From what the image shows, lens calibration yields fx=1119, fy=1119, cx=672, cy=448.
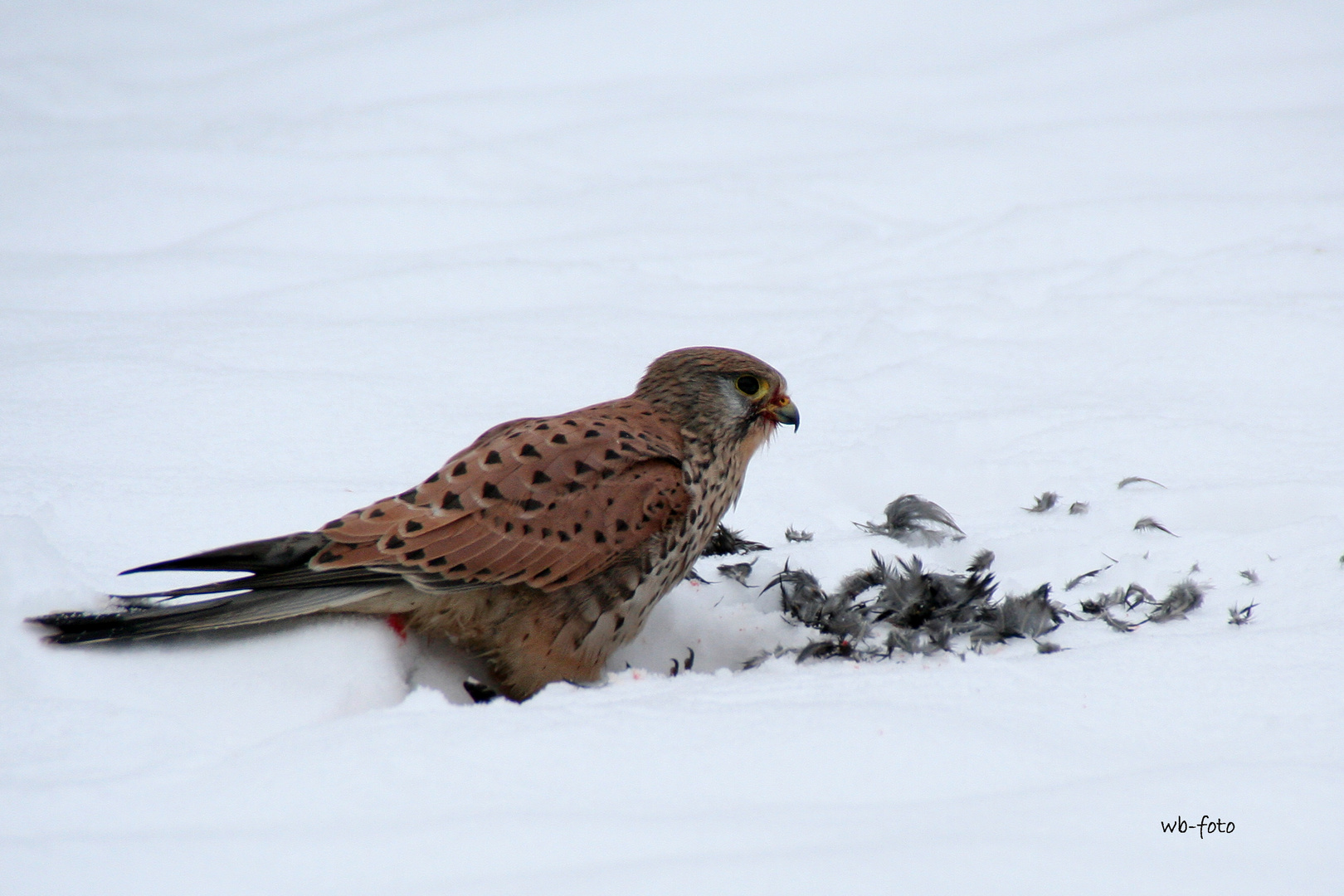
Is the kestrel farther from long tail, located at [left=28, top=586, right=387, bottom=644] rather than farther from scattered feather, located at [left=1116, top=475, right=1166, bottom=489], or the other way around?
scattered feather, located at [left=1116, top=475, right=1166, bottom=489]

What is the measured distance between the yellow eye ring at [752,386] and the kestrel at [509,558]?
0.88 feet

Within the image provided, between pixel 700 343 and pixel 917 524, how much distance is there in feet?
5.04

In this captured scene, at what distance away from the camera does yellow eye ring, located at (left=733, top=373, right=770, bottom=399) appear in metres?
2.79

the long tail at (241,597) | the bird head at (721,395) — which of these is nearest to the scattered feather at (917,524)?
the bird head at (721,395)

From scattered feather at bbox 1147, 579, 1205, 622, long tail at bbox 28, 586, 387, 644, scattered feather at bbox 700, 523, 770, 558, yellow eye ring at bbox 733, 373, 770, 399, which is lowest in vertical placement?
long tail at bbox 28, 586, 387, 644

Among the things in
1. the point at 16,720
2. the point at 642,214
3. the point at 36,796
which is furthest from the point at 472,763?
the point at 642,214

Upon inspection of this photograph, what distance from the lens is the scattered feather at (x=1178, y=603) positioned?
2365mm

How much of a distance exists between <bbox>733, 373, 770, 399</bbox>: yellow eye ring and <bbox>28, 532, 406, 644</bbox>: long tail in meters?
1.01

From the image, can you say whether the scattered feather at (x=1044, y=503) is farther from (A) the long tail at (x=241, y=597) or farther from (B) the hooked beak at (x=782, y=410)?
(A) the long tail at (x=241, y=597)

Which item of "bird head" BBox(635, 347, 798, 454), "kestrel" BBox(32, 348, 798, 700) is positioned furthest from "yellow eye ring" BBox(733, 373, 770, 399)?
"kestrel" BBox(32, 348, 798, 700)

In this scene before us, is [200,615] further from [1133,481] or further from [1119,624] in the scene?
[1133,481]

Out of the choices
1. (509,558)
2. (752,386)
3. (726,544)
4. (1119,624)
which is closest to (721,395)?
(752,386)

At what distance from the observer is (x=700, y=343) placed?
4199mm

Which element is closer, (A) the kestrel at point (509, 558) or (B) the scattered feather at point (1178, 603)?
(A) the kestrel at point (509, 558)
